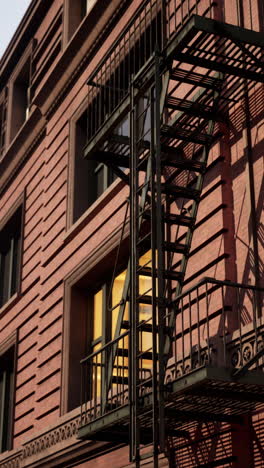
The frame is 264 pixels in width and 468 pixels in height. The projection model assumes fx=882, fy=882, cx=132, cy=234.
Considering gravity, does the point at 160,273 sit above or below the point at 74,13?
below

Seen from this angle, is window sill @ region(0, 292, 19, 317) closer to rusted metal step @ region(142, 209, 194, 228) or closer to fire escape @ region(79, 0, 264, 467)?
fire escape @ region(79, 0, 264, 467)

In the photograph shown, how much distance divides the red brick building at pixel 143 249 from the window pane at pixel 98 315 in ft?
0.14

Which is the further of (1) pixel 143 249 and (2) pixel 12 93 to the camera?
(2) pixel 12 93

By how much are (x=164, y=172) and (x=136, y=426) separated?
4.83 metres

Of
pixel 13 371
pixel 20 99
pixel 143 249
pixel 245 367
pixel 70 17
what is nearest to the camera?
pixel 245 367

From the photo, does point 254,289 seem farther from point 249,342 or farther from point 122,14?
point 122,14

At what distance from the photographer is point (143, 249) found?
45.0 feet

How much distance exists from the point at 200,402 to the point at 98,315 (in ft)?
25.4

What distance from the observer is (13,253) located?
25.8m

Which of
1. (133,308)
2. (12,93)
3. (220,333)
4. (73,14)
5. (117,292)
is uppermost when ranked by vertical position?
(12,93)

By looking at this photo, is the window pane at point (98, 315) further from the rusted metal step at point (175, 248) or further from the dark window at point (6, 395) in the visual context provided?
the rusted metal step at point (175, 248)

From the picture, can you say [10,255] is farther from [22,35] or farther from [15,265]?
[22,35]

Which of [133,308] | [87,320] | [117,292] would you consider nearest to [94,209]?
[117,292]

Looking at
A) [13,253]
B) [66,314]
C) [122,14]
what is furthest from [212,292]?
[13,253]
